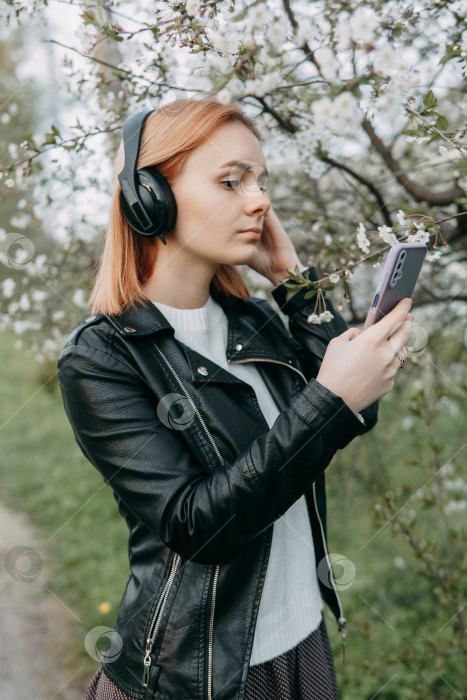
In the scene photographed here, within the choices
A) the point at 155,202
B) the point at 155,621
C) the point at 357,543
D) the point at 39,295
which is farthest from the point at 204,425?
the point at 357,543

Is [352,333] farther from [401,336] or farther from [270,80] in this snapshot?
[270,80]

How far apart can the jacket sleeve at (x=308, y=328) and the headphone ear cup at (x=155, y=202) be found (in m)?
0.43

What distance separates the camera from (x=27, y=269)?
3428 mm

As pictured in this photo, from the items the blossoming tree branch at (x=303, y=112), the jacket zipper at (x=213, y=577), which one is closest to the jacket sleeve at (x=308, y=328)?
the blossoming tree branch at (x=303, y=112)

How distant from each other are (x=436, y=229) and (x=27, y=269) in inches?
106

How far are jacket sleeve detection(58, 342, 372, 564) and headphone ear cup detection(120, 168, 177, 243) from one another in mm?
347

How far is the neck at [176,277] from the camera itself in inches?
62.0

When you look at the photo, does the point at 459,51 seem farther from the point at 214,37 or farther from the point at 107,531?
the point at 107,531

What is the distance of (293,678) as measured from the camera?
1.47m

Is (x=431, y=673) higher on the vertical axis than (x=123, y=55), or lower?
lower

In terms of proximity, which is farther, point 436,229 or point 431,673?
point 431,673

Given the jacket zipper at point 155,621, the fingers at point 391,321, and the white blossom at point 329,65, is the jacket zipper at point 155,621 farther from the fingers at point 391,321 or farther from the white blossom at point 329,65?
the white blossom at point 329,65

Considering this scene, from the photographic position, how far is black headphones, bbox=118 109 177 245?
4.70ft

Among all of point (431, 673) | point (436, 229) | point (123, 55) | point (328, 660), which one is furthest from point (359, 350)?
point (431, 673)
